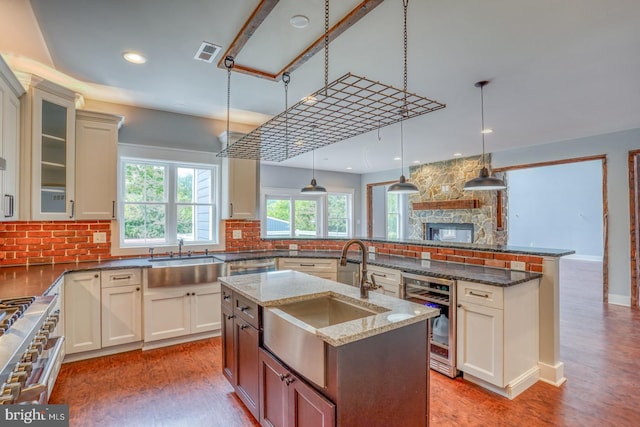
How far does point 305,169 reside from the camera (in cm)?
844

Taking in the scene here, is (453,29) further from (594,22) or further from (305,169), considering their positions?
(305,169)

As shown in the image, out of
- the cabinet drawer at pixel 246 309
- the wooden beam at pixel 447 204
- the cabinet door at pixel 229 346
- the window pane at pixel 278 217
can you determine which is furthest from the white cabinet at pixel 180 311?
the wooden beam at pixel 447 204

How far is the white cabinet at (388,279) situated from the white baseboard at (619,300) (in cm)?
426

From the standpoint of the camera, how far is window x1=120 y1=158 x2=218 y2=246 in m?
3.90

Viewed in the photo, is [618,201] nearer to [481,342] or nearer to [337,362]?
[481,342]

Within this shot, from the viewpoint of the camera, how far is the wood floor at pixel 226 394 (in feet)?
7.15

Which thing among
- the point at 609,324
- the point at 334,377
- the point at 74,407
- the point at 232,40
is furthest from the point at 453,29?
the point at 609,324

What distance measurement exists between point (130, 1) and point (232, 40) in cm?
64

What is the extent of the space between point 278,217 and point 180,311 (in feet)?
15.6

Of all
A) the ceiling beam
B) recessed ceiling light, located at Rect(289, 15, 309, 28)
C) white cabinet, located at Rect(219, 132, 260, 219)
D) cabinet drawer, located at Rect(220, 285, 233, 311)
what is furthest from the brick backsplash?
recessed ceiling light, located at Rect(289, 15, 309, 28)

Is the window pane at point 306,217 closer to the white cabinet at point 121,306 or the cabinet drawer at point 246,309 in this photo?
the white cabinet at point 121,306

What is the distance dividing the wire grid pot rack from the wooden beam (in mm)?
3962

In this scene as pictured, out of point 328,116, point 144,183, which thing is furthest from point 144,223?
point 328,116

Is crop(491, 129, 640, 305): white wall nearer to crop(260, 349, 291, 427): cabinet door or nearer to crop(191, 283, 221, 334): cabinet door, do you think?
crop(260, 349, 291, 427): cabinet door
